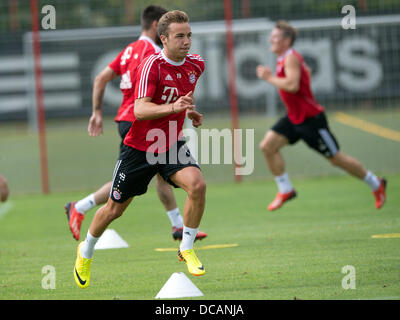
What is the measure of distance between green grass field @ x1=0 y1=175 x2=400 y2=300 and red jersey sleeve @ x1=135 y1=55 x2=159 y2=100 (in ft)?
4.96

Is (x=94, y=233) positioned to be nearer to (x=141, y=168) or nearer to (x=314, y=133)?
(x=141, y=168)

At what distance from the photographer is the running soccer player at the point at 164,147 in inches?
222

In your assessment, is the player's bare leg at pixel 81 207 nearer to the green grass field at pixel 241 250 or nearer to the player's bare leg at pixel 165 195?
the green grass field at pixel 241 250

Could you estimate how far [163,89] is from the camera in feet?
18.7

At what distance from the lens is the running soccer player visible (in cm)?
564

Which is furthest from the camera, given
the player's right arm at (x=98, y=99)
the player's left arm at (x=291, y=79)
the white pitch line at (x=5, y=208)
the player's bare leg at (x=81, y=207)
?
the white pitch line at (x=5, y=208)

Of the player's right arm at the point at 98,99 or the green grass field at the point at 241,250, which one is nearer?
the green grass field at the point at 241,250

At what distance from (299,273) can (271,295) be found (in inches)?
29.5

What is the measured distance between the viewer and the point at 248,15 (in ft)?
45.5

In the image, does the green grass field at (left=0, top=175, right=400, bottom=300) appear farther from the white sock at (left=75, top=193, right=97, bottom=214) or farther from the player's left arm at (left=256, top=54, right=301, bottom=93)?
the player's left arm at (left=256, top=54, right=301, bottom=93)

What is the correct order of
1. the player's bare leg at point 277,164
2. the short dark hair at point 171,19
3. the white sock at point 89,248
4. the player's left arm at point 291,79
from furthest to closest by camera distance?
the player's bare leg at point 277,164 → the player's left arm at point 291,79 → the white sock at point 89,248 → the short dark hair at point 171,19

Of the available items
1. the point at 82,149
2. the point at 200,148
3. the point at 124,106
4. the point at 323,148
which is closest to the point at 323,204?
the point at 323,148

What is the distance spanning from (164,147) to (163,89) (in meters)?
0.46

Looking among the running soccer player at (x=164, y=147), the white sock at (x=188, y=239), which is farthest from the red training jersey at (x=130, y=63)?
the white sock at (x=188, y=239)
